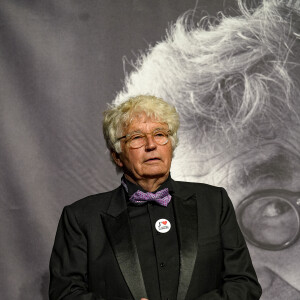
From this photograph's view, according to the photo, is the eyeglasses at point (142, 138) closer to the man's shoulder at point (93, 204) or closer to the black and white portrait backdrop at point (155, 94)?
the man's shoulder at point (93, 204)

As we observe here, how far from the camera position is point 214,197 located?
79.4 inches

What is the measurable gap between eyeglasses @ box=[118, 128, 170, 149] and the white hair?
791mm

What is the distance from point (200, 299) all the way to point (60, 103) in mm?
1396

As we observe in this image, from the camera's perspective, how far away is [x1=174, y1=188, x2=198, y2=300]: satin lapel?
1.82 metres

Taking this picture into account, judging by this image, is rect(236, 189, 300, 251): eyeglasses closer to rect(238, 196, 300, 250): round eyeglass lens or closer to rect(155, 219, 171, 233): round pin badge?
rect(238, 196, 300, 250): round eyeglass lens

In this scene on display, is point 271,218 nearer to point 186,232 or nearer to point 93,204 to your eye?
point 186,232

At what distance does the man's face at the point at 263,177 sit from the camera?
2701mm

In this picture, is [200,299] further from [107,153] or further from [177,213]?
[107,153]

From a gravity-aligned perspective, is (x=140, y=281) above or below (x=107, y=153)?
below

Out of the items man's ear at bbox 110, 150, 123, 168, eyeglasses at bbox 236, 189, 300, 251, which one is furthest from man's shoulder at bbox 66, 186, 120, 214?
eyeglasses at bbox 236, 189, 300, 251

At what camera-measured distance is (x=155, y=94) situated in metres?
2.76

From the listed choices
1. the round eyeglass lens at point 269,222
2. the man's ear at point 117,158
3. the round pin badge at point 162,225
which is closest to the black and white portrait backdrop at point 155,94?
the round eyeglass lens at point 269,222

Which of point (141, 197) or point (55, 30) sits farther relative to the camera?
point (55, 30)

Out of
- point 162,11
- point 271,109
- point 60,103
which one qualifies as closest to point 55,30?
point 60,103
